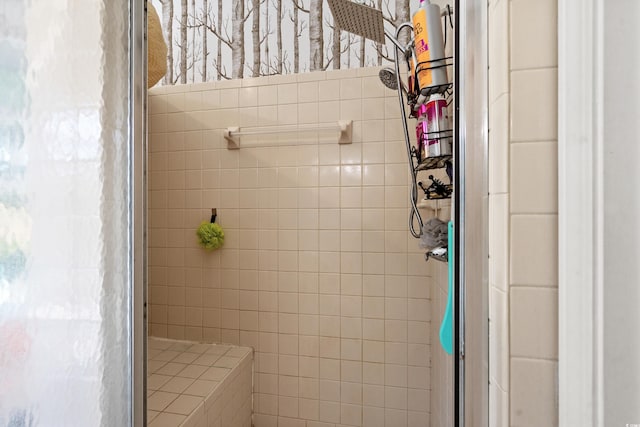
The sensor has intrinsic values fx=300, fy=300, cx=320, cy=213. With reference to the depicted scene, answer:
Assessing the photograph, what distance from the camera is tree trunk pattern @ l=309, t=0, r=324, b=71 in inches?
63.4

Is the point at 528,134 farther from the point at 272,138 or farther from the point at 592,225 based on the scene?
the point at 272,138

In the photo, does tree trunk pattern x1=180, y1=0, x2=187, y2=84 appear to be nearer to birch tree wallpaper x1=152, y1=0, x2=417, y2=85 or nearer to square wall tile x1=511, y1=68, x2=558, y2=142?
birch tree wallpaper x1=152, y1=0, x2=417, y2=85

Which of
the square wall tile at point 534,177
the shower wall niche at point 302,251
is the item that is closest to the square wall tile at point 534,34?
the square wall tile at point 534,177

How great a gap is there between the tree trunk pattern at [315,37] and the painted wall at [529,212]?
1309 mm

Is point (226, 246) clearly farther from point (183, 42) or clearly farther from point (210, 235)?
point (183, 42)

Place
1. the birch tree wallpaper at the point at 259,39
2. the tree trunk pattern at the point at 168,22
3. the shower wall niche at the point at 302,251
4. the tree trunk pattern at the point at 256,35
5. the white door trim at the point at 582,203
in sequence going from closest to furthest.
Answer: the white door trim at the point at 582,203 → the shower wall niche at the point at 302,251 → the birch tree wallpaper at the point at 259,39 → the tree trunk pattern at the point at 256,35 → the tree trunk pattern at the point at 168,22

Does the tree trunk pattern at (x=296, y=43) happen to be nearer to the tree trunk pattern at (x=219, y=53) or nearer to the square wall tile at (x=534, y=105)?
the tree trunk pattern at (x=219, y=53)

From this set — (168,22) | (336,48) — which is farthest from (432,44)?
(168,22)

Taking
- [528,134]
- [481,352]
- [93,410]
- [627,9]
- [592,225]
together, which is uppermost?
[627,9]

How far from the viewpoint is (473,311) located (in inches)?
20.0

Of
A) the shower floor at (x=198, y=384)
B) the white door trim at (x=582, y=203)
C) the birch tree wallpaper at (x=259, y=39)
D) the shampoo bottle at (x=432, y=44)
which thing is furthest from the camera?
the birch tree wallpaper at (x=259, y=39)

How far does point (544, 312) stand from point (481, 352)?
12cm

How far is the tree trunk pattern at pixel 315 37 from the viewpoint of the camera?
1611mm

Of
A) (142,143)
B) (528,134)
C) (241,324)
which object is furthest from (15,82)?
(241,324)
